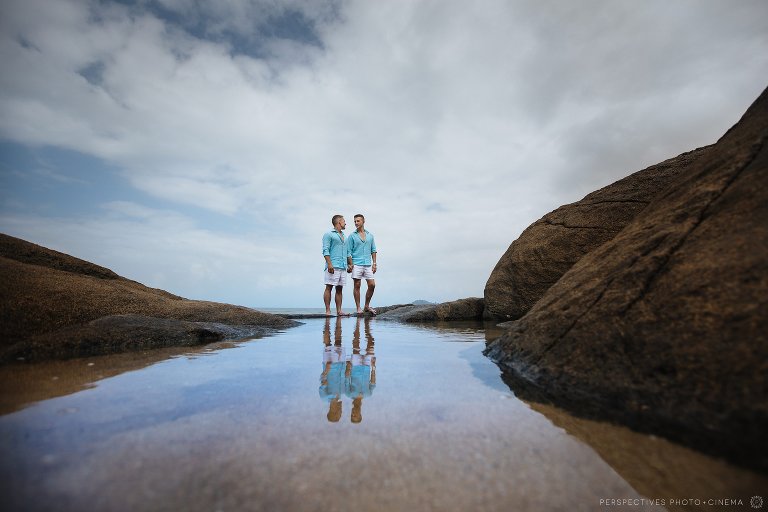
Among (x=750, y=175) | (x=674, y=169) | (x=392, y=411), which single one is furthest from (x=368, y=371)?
(x=674, y=169)

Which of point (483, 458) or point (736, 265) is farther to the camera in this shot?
point (736, 265)

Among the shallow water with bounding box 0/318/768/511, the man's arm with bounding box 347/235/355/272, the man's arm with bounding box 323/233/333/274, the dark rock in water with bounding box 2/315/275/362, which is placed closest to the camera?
the shallow water with bounding box 0/318/768/511

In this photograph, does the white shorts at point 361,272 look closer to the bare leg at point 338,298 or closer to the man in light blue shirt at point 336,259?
the man in light blue shirt at point 336,259

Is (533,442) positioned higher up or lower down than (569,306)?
lower down

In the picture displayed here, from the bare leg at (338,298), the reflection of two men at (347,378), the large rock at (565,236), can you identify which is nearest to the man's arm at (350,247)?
the bare leg at (338,298)

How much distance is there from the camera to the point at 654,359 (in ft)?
5.21

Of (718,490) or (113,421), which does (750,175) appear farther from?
(113,421)

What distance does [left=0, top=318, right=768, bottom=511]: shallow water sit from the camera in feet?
2.97

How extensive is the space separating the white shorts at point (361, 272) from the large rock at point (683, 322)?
737 centimetres

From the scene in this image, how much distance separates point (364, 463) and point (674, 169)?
645 cm

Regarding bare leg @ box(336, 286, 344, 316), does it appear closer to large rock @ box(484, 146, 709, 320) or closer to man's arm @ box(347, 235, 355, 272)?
man's arm @ box(347, 235, 355, 272)

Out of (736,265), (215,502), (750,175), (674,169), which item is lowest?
(215,502)

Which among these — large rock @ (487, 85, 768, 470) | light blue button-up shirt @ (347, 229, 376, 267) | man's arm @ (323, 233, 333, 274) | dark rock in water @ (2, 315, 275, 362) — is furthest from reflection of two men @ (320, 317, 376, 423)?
light blue button-up shirt @ (347, 229, 376, 267)

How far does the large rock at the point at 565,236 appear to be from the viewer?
5.47 meters
